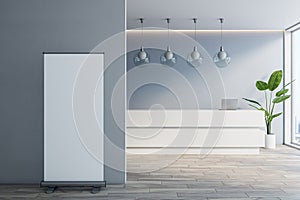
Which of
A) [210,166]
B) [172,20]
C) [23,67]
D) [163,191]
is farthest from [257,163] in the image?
[23,67]

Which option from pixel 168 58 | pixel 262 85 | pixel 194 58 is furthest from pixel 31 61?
pixel 262 85

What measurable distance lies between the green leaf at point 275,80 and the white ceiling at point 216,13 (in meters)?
0.93

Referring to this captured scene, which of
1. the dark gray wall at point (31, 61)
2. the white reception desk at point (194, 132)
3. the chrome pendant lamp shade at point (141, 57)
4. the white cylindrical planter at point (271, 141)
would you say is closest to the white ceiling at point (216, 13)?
the chrome pendant lamp shade at point (141, 57)

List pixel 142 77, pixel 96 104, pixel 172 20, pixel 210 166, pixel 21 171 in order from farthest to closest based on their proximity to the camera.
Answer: pixel 142 77
pixel 172 20
pixel 210 166
pixel 21 171
pixel 96 104

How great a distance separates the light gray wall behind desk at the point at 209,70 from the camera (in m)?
8.59

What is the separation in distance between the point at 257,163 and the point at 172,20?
9.71 ft

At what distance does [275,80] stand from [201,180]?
3.82m

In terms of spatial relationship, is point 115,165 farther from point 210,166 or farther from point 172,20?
point 172,20

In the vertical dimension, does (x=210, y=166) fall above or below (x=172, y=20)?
below

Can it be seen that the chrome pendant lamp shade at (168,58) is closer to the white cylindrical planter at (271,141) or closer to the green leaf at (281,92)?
the green leaf at (281,92)

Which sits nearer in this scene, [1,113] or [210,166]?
[1,113]

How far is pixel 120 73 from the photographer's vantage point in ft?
14.9

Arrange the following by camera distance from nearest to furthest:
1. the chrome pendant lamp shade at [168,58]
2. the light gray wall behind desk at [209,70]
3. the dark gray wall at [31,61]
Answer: the dark gray wall at [31,61] < the chrome pendant lamp shade at [168,58] < the light gray wall behind desk at [209,70]

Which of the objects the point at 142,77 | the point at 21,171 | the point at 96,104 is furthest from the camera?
the point at 142,77
